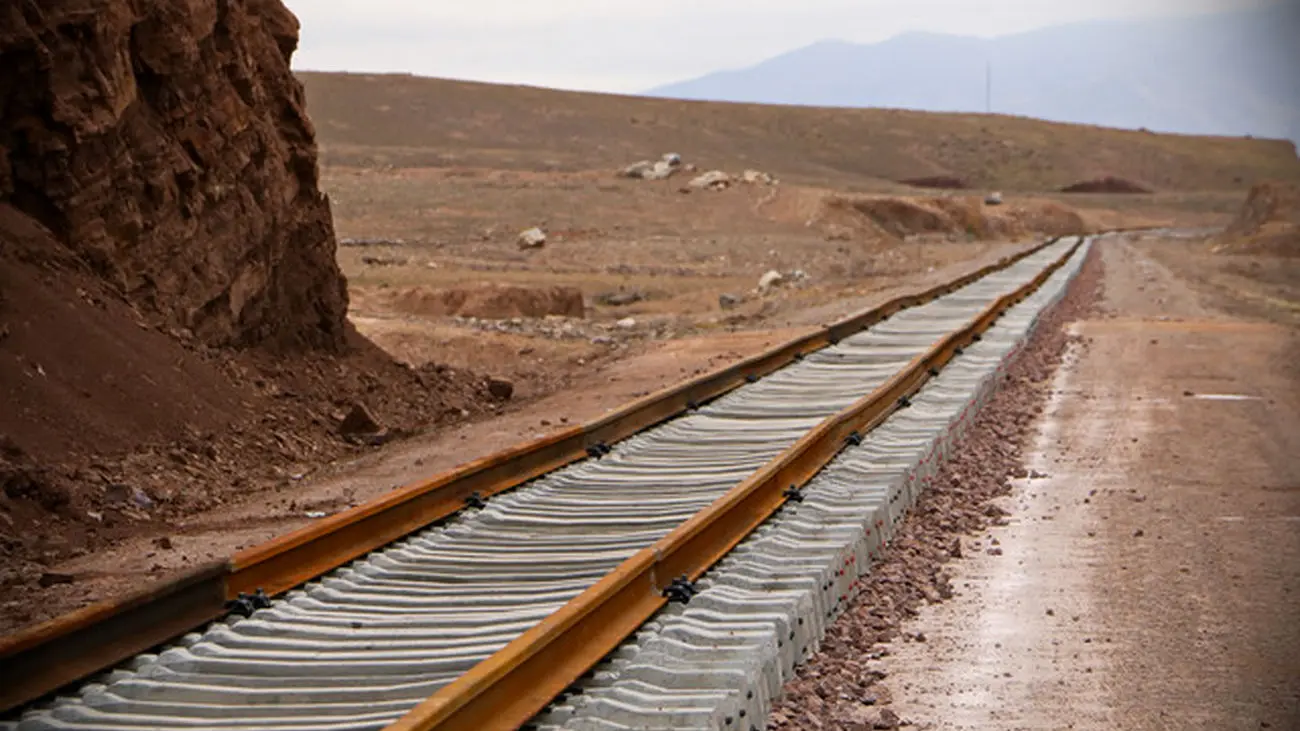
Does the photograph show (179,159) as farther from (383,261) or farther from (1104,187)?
(1104,187)

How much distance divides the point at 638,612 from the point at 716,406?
7.11 metres

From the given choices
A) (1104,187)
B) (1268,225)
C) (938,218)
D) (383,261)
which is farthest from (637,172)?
(1104,187)

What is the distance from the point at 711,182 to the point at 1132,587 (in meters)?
59.7

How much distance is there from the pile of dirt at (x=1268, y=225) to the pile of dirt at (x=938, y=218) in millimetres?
10353

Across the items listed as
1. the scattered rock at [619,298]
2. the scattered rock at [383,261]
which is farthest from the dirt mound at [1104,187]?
the scattered rock at [619,298]

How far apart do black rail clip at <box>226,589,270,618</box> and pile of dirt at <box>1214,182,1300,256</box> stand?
177ft

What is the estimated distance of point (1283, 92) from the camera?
5.07 m

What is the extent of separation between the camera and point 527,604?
7.23 metres

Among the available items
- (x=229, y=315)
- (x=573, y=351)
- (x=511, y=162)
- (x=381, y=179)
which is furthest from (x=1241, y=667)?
(x=511, y=162)

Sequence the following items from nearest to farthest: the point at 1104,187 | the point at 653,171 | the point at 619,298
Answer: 1. the point at 619,298
2. the point at 653,171
3. the point at 1104,187

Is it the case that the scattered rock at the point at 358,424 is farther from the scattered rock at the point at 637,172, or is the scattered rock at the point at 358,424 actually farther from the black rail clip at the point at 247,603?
the scattered rock at the point at 637,172

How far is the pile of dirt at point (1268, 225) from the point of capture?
5775 cm

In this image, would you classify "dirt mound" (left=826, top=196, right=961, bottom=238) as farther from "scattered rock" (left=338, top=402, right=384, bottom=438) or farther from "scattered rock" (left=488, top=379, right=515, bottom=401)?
"scattered rock" (left=338, top=402, right=384, bottom=438)

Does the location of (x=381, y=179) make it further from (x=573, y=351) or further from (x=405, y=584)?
(x=405, y=584)
